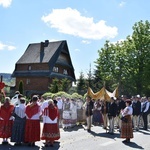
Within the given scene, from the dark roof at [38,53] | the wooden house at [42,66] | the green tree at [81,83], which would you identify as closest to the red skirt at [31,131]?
the green tree at [81,83]

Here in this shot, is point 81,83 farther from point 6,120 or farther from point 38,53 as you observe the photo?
point 6,120

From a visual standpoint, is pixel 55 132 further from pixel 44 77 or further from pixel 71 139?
pixel 44 77

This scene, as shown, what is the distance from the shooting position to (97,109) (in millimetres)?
21531

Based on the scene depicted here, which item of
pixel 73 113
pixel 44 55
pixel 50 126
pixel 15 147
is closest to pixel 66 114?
pixel 73 113

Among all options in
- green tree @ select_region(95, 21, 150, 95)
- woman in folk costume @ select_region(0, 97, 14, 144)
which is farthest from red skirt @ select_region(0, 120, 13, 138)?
green tree @ select_region(95, 21, 150, 95)

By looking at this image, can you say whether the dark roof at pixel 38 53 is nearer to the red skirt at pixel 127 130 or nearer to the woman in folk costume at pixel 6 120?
the red skirt at pixel 127 130

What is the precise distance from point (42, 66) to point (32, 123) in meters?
40.4

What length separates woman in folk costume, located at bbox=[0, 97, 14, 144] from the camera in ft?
37.3

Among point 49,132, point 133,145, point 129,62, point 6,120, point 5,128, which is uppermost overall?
point 129,62

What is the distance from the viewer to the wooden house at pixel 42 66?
50.8m

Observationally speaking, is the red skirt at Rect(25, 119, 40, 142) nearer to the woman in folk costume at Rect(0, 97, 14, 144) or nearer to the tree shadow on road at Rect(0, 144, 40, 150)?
the tree shadow on road at Rect(0, 144, 40, 150)

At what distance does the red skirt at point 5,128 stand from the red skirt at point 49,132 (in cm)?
127

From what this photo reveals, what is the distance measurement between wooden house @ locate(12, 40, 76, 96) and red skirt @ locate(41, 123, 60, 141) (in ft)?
125

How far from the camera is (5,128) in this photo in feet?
37.4
